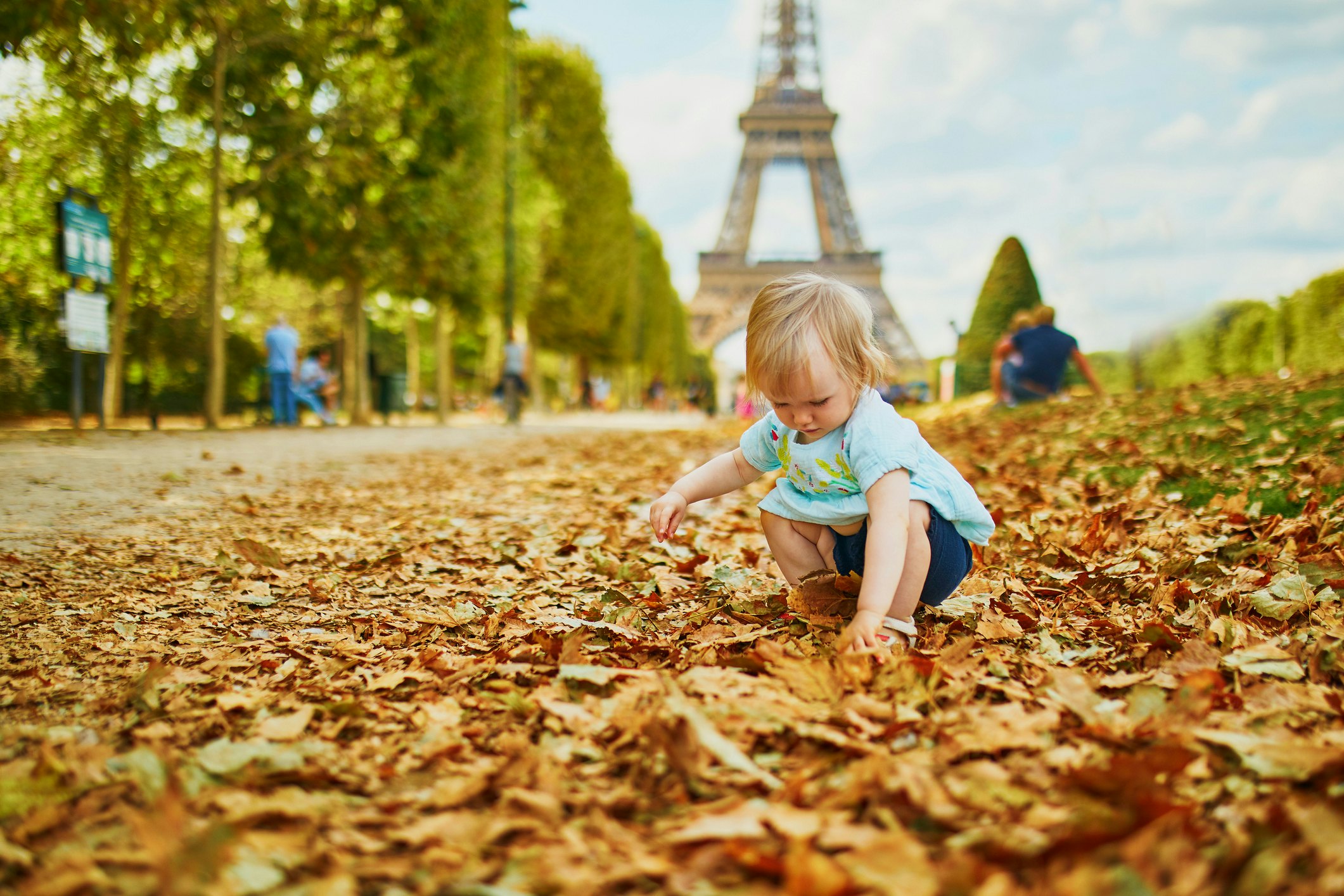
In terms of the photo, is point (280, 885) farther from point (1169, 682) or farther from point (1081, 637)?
point (1081, 637)

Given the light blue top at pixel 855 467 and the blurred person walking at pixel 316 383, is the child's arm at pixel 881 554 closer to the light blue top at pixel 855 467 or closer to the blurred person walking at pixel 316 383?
the light blue top at pixel 855 467

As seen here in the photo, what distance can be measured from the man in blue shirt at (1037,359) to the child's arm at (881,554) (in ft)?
30.4

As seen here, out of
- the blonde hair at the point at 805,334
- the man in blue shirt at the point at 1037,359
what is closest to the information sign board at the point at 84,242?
the blonde hair at the point at 805,334

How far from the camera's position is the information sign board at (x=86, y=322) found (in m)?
8.84

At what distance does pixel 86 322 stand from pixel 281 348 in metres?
4.30

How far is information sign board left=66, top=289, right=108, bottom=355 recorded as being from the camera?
8836 millimetres

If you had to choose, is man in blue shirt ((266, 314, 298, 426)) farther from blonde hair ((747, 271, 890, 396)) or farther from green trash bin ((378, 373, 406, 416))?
blonde hair ((747, 271, 890, 396))

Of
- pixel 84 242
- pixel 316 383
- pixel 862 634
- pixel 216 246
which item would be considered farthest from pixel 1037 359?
pixel 316 383

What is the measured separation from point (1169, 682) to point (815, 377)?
3.11ft

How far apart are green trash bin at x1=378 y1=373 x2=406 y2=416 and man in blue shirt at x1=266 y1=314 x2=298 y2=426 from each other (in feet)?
15.4

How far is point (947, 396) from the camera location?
23.7 m

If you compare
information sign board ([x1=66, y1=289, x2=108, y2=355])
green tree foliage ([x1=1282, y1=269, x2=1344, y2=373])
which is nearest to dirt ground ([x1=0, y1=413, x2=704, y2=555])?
information sign board ([x1=66, y1=289, x2=108, y2=355])

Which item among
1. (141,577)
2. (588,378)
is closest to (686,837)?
(141,577)

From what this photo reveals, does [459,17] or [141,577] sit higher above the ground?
[459,17]
